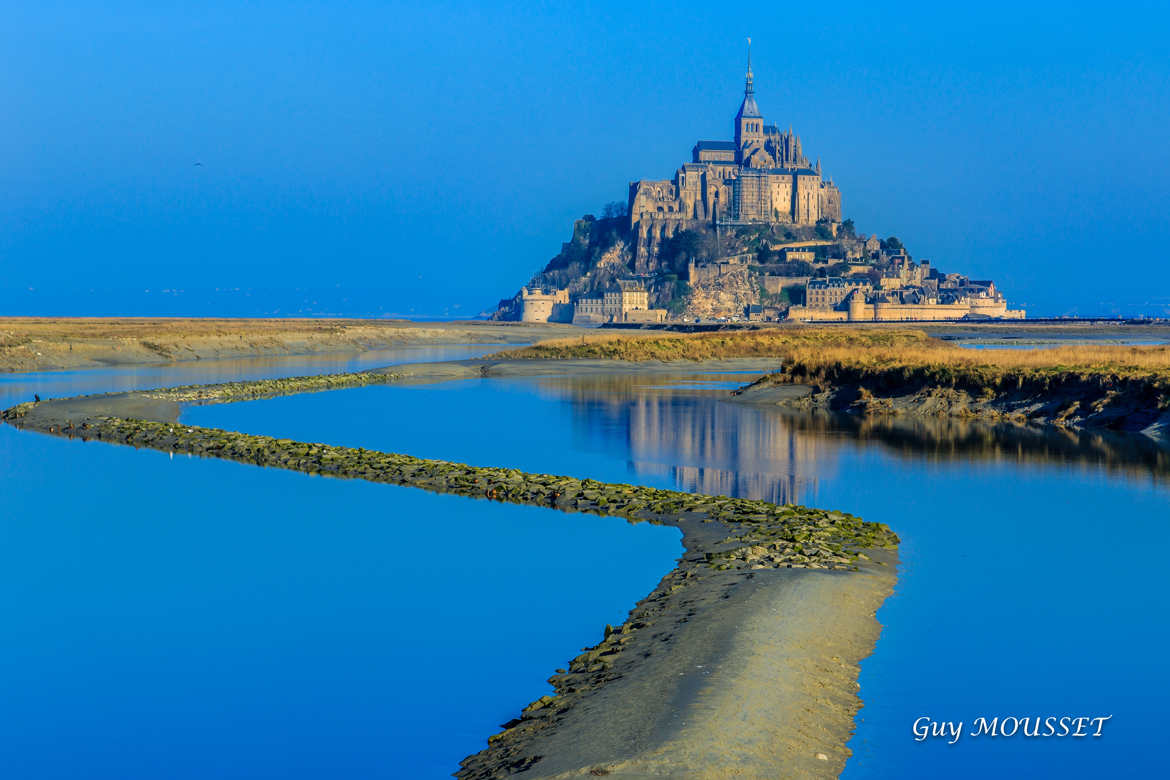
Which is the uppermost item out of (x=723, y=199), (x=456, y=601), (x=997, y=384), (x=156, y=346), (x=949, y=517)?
(x=723, y=199)

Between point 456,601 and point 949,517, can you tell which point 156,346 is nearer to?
point 949,517

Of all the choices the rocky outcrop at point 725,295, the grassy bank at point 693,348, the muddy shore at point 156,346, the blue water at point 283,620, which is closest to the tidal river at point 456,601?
the blue water at point 283,620

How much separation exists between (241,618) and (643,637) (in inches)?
157

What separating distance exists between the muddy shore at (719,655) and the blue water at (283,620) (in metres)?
0.47

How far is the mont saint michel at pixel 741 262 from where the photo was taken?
168 m

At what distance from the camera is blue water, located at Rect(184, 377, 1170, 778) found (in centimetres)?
865

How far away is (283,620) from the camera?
11555mm

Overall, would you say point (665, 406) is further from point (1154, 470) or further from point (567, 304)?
point (567, 304)

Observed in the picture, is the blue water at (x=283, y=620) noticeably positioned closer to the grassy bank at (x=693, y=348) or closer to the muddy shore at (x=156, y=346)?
the muddy shore at (x=156, y=346)

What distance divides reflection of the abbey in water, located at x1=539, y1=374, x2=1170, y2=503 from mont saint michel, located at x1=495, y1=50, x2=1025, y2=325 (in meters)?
132

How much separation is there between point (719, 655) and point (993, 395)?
2421cm

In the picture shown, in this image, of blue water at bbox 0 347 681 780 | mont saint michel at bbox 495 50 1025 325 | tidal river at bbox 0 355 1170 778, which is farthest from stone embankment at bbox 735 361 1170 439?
mont saint michel at bbox 495 50 1025 325

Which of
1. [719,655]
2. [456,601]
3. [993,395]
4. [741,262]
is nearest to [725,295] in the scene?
[741,262]

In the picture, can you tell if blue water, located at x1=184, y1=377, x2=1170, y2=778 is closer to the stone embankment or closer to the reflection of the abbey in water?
the reflection of the abbey in water
